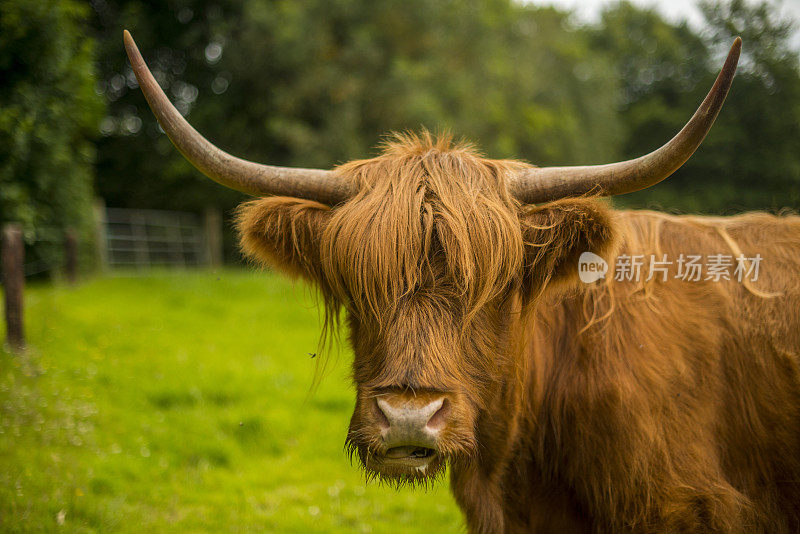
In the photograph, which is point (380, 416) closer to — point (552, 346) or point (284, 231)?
point (284, 231)

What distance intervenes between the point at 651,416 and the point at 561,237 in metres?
0.86

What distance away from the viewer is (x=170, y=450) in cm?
498

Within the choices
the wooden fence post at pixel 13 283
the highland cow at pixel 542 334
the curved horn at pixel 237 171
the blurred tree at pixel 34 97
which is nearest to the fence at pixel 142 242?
the wooden fence post at pixel 13 283

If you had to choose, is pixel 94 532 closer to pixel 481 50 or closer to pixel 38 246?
pixel 38 246

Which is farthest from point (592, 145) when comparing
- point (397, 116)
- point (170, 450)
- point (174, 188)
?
point (170, 450)

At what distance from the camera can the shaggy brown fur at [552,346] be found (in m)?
2.26

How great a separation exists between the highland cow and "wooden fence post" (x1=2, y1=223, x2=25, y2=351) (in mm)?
4541

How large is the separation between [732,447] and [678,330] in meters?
0.55

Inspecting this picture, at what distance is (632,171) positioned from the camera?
2.35m

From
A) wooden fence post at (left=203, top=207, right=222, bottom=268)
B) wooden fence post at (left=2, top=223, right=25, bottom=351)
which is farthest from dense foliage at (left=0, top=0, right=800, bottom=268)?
wooden fence post at (left=203, top=207, right=222, bottom=268)

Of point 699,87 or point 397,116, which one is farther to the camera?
point 397,116

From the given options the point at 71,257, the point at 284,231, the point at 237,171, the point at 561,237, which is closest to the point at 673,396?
the point at 561,237

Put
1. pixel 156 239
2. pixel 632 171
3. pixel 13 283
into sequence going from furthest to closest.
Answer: pixel 156 239 → pixel 13 283 → pixel 632 171

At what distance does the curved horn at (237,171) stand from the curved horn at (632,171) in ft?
2.48
